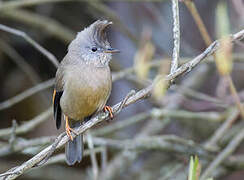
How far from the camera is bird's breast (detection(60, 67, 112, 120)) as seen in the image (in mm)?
3549

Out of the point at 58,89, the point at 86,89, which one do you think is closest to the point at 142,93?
the point at 86,89

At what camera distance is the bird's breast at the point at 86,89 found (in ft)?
11.6

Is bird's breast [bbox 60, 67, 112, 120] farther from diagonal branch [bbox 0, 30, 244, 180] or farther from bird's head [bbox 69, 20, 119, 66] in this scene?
diagonal branch [bbox 0, 30, 244, 180]

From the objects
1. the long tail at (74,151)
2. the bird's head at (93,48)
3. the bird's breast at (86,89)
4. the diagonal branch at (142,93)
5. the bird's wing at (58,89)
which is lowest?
the diagonal branch at (142,93)

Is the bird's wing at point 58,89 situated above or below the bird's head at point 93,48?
below

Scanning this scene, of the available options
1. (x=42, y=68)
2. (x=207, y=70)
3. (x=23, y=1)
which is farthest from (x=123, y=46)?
(x=23, y=1)

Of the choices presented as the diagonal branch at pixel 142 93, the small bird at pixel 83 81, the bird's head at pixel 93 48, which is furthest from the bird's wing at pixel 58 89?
the diagonal branch at pixel 142 93

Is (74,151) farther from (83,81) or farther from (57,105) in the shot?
(83,81)

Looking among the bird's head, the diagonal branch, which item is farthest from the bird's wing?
the diagonal branch

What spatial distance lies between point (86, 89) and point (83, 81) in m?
0.07

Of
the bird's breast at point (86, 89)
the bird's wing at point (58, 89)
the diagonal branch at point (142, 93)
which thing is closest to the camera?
the diagonal branch at point (142, 93)

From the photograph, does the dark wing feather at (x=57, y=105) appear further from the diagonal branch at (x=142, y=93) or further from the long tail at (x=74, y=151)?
the diagonal branch at (x=142, y=93)

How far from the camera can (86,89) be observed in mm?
3555

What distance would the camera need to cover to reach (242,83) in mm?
5547
